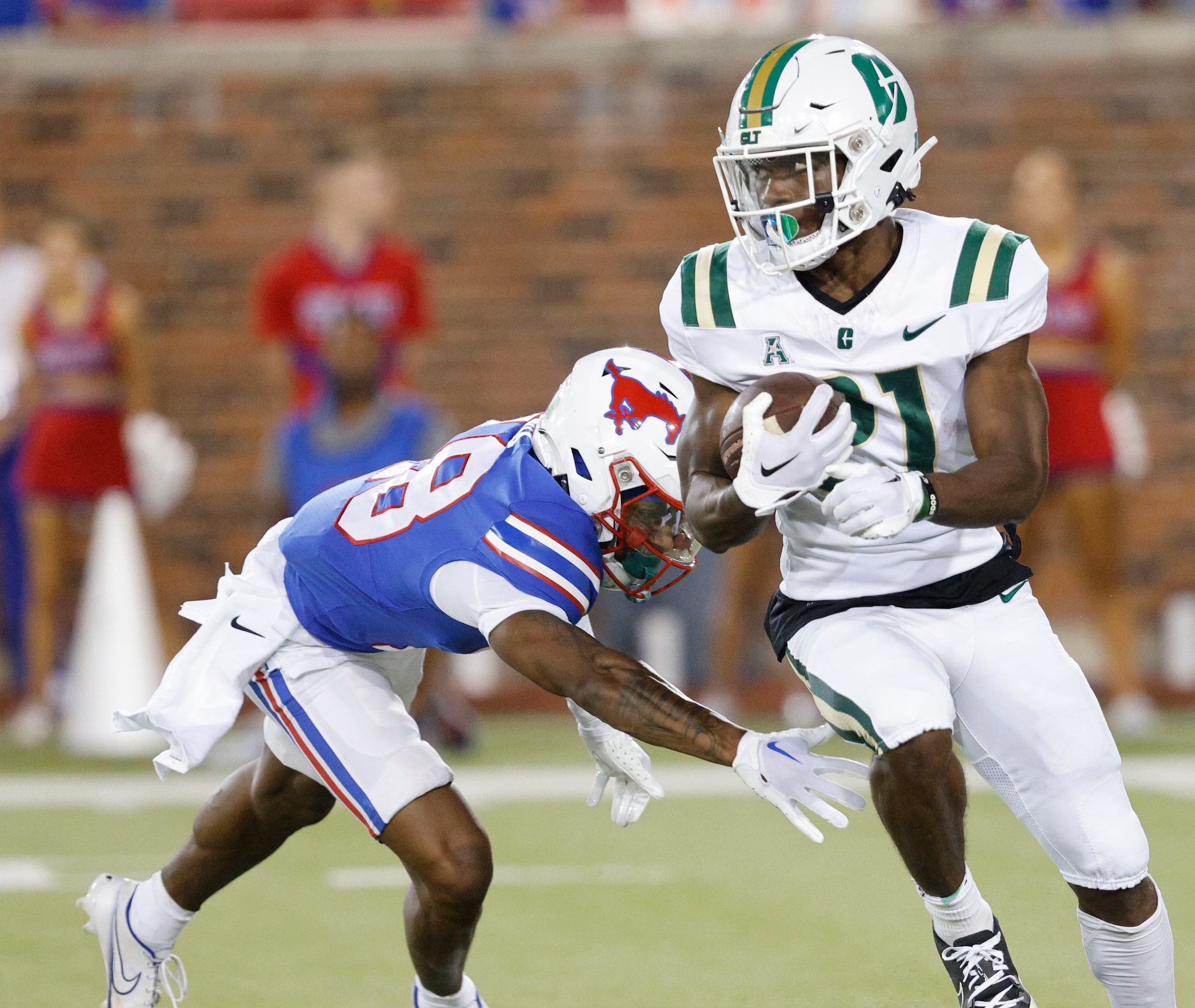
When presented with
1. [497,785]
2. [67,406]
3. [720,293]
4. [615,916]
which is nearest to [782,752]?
[720,293]

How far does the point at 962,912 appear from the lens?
112 inches

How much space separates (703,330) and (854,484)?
49 cm

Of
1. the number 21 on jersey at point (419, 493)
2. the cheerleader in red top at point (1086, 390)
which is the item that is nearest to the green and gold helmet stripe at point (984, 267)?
the number 21 on jersey at point (419, 493)

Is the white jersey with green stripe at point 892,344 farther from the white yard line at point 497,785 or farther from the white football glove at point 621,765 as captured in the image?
the white yard line at point 497,785

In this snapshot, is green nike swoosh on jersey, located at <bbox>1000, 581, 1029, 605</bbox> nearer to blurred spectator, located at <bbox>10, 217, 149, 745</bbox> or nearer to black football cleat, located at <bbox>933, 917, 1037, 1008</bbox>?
black football cleat, located at <bbox>933, 917, 1037, 1008</bbox>

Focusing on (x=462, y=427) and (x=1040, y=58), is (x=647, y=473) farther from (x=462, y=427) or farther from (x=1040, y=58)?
(x=1040, y=58)

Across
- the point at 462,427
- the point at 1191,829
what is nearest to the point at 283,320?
the point at 462,427

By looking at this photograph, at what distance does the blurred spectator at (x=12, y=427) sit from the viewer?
7219 millimetres

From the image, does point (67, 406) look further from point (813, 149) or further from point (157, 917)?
point (813, 149)

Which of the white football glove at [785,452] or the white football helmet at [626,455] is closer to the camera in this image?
the white football glove at [785,452]

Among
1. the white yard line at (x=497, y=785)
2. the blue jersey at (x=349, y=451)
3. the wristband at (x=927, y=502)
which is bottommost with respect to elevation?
the white yard line at (x=497, y=785)

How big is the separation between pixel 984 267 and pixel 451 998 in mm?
1563

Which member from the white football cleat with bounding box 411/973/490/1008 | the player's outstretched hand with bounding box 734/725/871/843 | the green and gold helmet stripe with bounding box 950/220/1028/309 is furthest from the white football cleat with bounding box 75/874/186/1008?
the green and gold helmet stripe with bounding box 950/220/1028/309

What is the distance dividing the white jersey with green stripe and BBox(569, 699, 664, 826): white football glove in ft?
1.35
